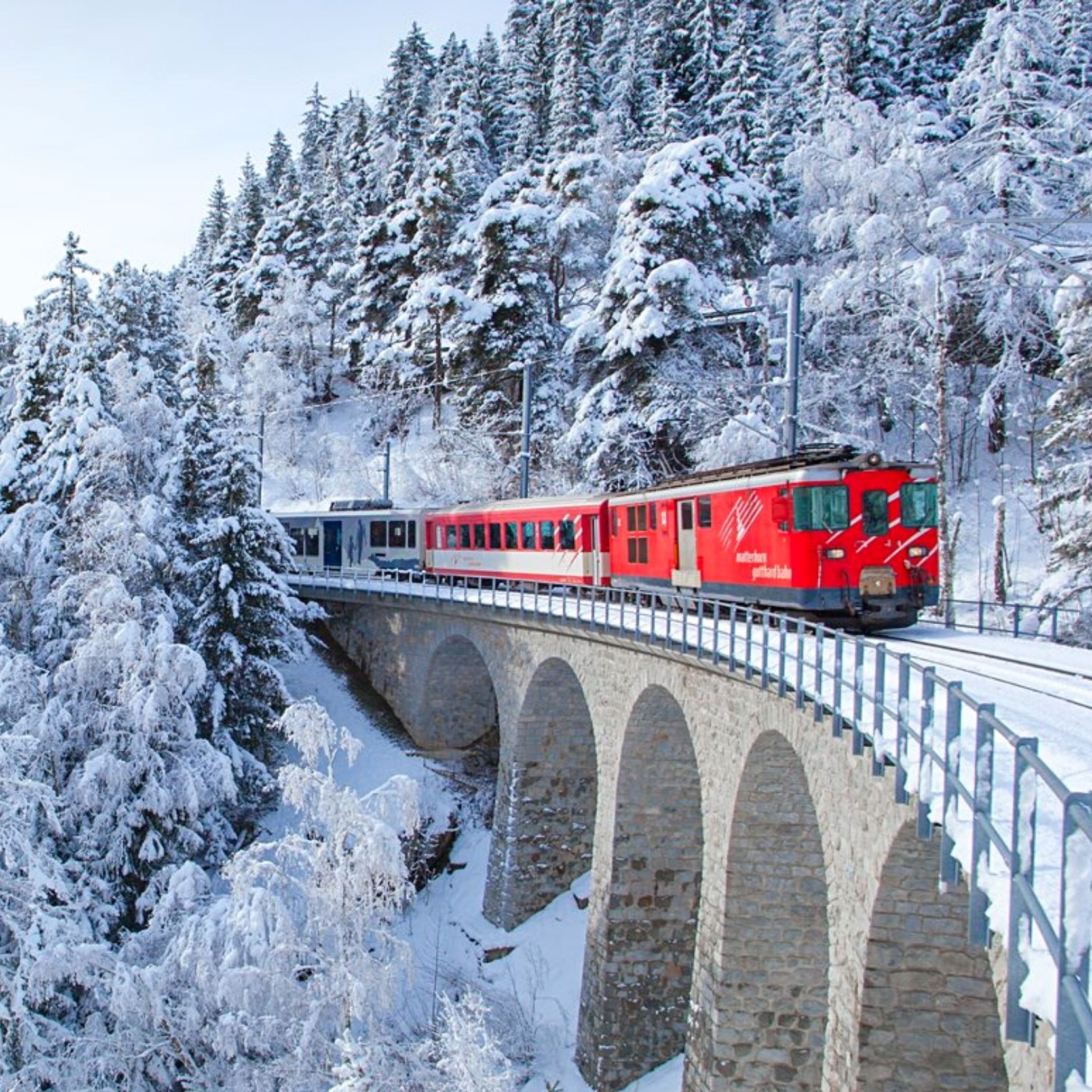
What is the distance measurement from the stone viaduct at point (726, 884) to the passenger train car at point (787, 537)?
7.04ft

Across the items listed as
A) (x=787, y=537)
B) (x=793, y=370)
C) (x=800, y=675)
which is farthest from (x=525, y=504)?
(x=800, y=675)

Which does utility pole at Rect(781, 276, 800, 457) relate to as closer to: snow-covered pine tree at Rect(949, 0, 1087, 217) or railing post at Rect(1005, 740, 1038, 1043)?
railing post at Rect(1005, 740, 1038, 1043)

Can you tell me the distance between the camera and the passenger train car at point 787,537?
15844mm

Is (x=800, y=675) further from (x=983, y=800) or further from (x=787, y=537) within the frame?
(x=787, y=537)

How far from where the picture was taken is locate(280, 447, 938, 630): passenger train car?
52.0ft

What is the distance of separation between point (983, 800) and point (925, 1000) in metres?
4.21

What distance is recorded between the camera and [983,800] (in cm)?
614

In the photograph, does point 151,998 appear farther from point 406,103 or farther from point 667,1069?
point 406,103

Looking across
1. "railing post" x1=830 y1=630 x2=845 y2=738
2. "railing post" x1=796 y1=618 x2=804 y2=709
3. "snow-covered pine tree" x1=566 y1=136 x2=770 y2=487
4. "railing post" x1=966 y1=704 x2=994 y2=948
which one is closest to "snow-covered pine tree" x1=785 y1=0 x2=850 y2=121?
"snow-covered pine tree" x1=566 y1=136 x2=770 y2=487

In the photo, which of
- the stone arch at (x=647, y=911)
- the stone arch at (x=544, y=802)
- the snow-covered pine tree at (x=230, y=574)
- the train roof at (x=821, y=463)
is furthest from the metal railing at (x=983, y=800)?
the snow-covered pine tree at (x=230, y=574)

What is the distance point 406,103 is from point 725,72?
21526mm

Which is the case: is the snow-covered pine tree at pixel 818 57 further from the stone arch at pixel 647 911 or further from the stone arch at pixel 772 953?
the stone arch at pixel 772 953

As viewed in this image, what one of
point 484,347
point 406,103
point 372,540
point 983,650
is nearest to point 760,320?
point 484,347

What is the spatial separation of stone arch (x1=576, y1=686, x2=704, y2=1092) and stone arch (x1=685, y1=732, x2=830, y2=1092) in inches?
163
